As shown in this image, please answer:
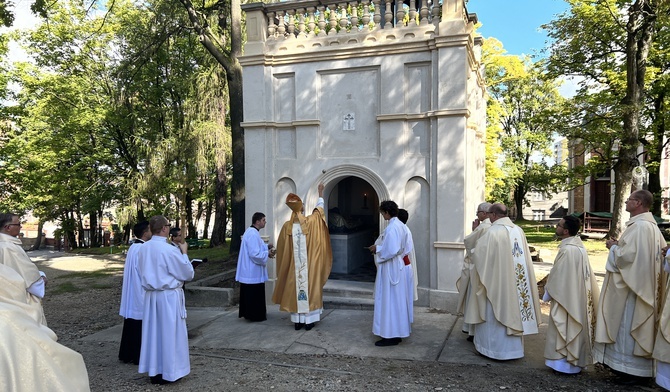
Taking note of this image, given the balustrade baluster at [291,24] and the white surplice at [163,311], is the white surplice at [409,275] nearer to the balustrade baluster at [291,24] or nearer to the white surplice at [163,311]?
the white surplice at [163,311]

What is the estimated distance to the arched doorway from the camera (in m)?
9.68

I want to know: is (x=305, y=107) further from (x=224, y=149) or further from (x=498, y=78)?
(x=498, y=78)

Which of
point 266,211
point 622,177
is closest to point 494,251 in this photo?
point 266,211

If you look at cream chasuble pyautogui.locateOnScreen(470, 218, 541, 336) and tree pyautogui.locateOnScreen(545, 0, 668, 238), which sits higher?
tree pyautogui.locateOnScreen(545, 0, 668, 238)

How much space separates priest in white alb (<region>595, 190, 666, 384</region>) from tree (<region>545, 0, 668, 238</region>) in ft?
37.5

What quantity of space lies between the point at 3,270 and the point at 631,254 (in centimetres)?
539

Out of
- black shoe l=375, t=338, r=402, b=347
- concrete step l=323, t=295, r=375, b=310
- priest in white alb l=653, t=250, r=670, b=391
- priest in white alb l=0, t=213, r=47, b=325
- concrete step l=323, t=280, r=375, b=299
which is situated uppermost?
priest in white alb l=0, t=213, r=47, b=325

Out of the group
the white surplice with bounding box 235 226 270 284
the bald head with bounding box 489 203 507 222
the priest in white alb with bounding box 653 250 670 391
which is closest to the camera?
the priest in white alb with bounding box 653 250 670 391

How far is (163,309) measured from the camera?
16.7 feet

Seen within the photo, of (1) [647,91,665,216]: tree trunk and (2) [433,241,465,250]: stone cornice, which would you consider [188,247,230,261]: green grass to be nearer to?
(2) [433,241,465,250]: stone cornice

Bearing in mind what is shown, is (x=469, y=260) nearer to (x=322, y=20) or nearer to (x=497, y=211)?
(x=497, y=211)

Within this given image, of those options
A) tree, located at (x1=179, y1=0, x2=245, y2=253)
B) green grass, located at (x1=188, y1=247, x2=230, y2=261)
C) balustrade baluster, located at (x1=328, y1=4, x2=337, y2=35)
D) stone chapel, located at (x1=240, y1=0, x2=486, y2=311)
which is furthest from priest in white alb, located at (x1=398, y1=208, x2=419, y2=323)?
green grass, located at (x1=188, y1=247, x2=230, y2=261)

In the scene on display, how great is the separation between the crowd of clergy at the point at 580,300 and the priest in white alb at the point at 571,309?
0.01 m

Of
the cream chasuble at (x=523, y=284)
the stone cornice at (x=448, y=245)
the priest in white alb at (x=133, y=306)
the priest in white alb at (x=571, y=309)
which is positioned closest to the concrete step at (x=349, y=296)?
the stone cornice at (x=448, y=245)
